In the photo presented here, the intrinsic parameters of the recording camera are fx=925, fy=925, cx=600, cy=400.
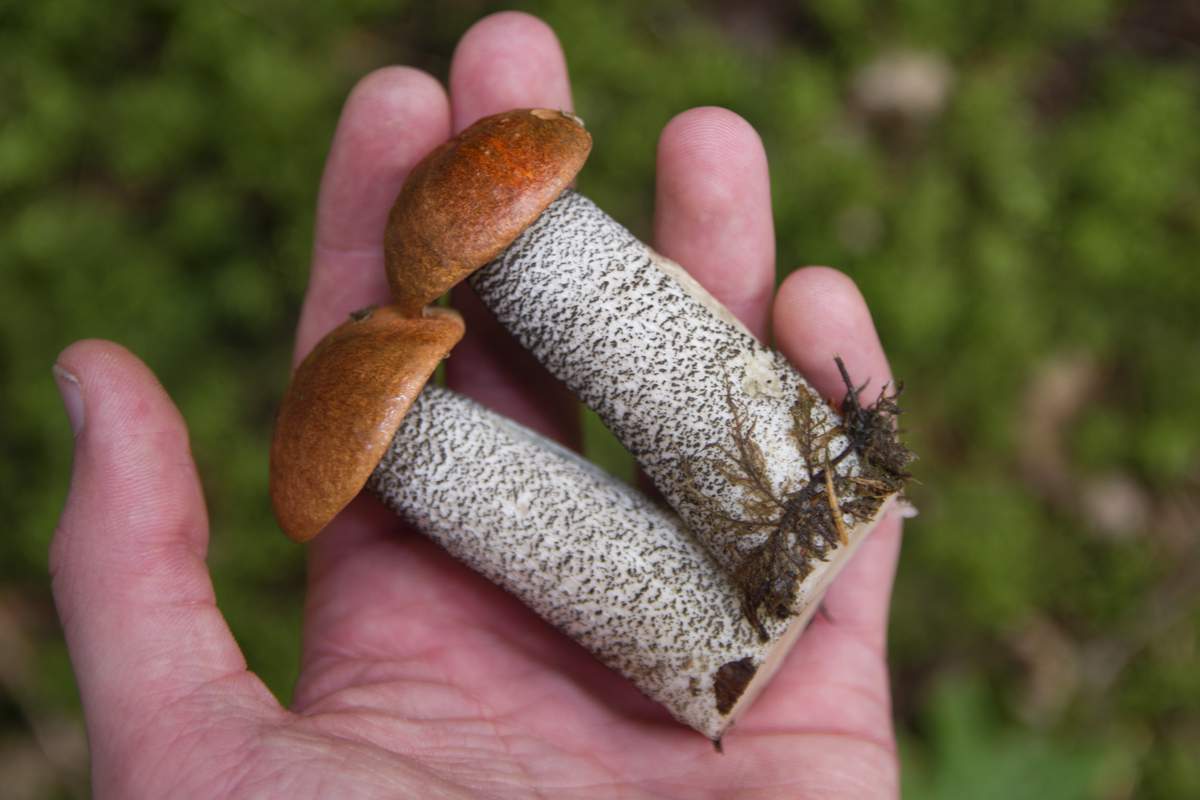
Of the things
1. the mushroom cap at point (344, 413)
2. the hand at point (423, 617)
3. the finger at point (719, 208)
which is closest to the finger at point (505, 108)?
the hand at point (423, 617)

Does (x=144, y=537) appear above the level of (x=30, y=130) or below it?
below

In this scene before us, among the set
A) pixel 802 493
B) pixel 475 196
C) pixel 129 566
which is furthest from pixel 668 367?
pixel 129 566

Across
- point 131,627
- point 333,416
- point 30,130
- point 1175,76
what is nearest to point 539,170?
point 333,416

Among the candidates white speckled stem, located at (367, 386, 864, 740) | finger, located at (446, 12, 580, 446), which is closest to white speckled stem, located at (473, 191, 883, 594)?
white speckled stem, located at (367, 386, 864, 740)

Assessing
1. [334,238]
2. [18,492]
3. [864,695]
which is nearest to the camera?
[864,695]

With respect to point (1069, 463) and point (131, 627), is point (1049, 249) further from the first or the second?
point (131, 627)

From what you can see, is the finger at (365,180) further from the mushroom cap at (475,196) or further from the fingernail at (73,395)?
the fingernail at (73,395)

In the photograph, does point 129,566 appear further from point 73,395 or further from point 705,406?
point 705,406
